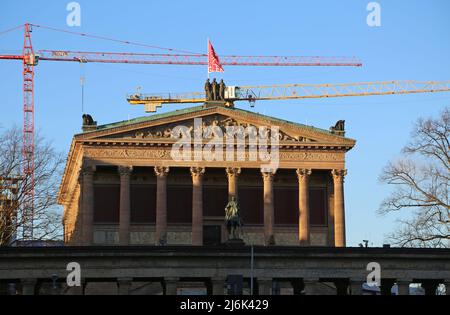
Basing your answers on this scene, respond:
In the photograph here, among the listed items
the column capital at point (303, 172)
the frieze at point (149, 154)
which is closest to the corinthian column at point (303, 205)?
the column capital at point (303, 172)

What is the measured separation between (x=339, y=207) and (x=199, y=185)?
15610 mm

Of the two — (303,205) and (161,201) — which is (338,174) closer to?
(303,205)

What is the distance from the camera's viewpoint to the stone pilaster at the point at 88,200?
340 ft

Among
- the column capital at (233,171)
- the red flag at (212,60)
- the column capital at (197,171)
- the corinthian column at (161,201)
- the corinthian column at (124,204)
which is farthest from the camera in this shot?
the red flag at (212,60)

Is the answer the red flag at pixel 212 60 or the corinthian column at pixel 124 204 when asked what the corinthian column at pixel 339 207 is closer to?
the corinthian column at pixel 124 204

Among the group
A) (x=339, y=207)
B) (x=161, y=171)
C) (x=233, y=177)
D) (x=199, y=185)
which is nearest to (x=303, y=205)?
(x=339, y=207)

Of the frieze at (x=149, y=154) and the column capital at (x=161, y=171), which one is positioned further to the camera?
the column capital at (x=161, y=171)

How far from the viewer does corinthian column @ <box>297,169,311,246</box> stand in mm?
106444

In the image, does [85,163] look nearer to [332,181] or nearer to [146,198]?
[146,198]

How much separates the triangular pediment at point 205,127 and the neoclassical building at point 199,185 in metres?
0.11

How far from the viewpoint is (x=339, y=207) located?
108 m
